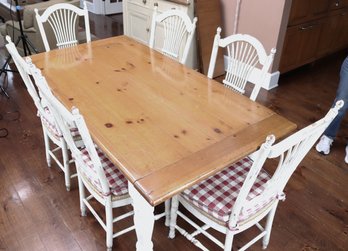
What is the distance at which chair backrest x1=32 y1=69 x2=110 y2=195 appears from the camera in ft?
Answer: 3.70

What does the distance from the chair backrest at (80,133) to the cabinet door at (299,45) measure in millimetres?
2631

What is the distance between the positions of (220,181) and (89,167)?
0.63 meters

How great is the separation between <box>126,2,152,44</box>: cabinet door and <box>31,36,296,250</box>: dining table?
1.75m

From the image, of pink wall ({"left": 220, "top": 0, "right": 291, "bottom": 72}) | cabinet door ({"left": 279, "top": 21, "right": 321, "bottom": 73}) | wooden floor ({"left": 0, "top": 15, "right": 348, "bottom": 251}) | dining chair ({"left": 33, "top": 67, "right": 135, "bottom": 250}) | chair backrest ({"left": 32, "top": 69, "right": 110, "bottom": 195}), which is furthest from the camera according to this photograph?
cabinet door ({"left": 279, "top": 21, "right": 321, "bottom": 73})

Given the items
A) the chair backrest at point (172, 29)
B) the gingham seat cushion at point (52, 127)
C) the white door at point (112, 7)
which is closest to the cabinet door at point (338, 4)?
the chair backrest at point (172, 29)

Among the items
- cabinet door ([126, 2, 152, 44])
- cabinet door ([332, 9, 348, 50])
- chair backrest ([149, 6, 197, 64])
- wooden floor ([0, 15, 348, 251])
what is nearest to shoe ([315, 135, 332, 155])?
wooden floor ([0, 15, 348, 251])

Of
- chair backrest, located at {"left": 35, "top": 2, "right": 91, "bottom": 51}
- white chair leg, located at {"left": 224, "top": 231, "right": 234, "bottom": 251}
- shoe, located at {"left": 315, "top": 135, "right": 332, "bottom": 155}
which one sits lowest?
shoe, located at {"left": 315, "top": 135, "right": 332, "bottom": 155}

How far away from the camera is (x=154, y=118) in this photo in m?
1.45

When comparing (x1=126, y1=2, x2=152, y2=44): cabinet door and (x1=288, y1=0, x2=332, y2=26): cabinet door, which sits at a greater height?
(x1=288, y1=0, x2=332, y2=26): cabinet door

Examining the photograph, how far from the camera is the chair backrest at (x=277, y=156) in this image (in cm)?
101

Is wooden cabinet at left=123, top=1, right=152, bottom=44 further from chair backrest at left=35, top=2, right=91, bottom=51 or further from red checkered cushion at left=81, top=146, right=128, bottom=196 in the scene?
red checkered cushion at left=81, top=146, right=128, bottom=196

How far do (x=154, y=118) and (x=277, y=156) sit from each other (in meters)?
0.60

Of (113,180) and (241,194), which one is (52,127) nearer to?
(113,180)

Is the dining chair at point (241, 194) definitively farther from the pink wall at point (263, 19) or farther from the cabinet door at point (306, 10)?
the cabinet door at point (306, 10)
